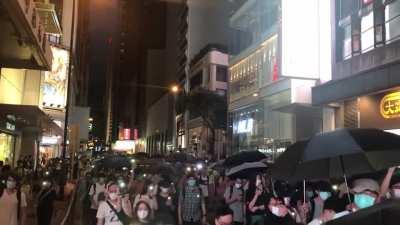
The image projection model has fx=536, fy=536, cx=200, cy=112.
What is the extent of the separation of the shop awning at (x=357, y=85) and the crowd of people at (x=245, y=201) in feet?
22.5

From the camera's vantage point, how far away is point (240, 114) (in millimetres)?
41938

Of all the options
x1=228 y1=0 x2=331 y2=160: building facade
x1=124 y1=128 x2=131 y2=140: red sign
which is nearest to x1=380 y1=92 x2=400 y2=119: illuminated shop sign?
x1=228 y1=0 x2=331 y2=160: building facade

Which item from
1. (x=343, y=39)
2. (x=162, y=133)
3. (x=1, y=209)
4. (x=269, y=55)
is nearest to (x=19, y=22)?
(x=1, y=209)

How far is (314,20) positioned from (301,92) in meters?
4.60

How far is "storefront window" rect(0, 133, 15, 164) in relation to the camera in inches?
1193

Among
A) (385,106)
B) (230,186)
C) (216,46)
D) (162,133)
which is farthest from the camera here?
(162,133)

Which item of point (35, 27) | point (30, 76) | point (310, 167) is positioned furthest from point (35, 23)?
point (30, 76)

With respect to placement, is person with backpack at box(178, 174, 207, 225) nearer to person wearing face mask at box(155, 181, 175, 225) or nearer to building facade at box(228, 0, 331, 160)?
person wearing face mask at box(155, 181, 175, 225)

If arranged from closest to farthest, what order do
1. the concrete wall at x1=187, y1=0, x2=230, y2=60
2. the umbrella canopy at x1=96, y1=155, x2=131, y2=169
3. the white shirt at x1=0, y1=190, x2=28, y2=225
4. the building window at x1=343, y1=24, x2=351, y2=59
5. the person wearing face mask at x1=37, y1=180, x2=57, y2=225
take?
the white shirt at x1=0, y1=190, x2=28, y2=225, the person wearing face mask at x1=37, y1=180, x2=57, y2=225, the building window at x1=343, y1=24, x2=351, y2=59, the umbrella canopy at x1=96, y1=155, x2=131, y2=169, the concrete wall at x1=187, y1=0, x2=230, y2=60

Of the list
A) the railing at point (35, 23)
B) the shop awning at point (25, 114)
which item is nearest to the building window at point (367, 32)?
the railing at point (35, 23)

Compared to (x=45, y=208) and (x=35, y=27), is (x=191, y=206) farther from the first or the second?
(x=35, y=27)

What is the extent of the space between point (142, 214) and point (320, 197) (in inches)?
117

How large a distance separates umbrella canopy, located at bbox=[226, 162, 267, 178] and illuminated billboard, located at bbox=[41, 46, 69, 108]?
37.7 metres

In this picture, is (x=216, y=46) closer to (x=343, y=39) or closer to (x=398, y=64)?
(x=343, y=39)
